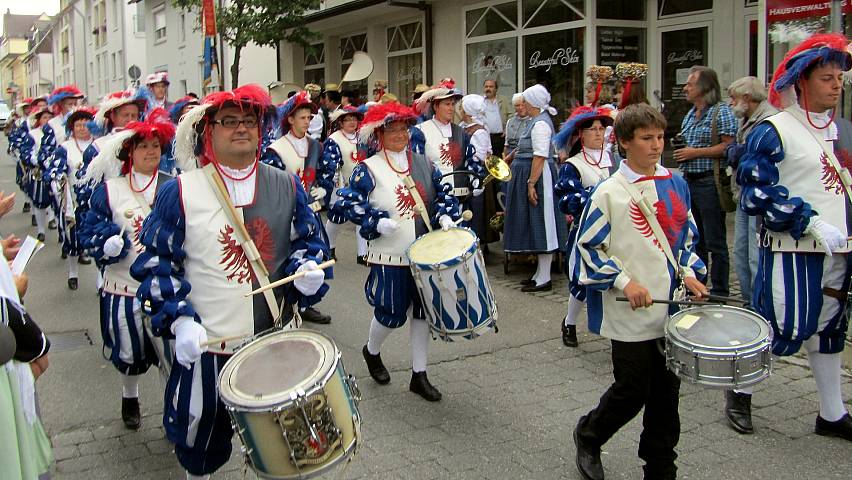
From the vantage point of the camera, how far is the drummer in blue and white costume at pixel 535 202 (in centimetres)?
825

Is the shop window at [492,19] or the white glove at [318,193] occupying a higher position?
the shop window at [492,19]

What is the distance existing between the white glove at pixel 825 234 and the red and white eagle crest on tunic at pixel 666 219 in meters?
0.72

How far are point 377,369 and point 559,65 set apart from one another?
9.44 metres

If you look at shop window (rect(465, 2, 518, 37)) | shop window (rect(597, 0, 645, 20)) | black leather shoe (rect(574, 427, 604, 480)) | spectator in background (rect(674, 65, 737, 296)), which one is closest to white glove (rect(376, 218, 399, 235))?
black leather shoe (rect(574, 427, 604, 480))

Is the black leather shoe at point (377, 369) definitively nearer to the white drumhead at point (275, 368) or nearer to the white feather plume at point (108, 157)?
the white feather plume at point (108, 157)

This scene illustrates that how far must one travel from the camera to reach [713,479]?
4023mm

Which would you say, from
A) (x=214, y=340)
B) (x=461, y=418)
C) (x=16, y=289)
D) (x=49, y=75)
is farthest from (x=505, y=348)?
(x=49, y=75)

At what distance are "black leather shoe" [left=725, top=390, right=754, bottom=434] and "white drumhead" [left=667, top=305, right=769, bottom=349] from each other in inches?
48.3

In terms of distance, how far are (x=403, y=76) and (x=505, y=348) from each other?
13.1 meters

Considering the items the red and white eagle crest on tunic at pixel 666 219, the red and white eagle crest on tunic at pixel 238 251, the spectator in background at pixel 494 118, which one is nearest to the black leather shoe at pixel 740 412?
the red and white eagle crest on tunic at pixel 666 219

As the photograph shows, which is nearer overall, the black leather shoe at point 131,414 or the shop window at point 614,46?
the black leather shoe at point 131,414

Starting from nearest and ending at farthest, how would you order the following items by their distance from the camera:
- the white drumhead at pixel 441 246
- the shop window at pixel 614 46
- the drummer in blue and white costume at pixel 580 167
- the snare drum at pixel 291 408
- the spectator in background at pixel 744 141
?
the snare drum at pixel 291 408 → the white drumhead at pixel 441 246 → the drummer in blue and white costume at pixel 580 167 → the spectator in background at pixel 744 141 → the shop window at pixel 614 46

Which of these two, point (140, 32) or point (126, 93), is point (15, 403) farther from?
point (140, 32)

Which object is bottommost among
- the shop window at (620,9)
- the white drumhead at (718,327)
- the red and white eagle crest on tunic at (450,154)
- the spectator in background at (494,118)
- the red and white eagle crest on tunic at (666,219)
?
the white drumhead at (718,327)
